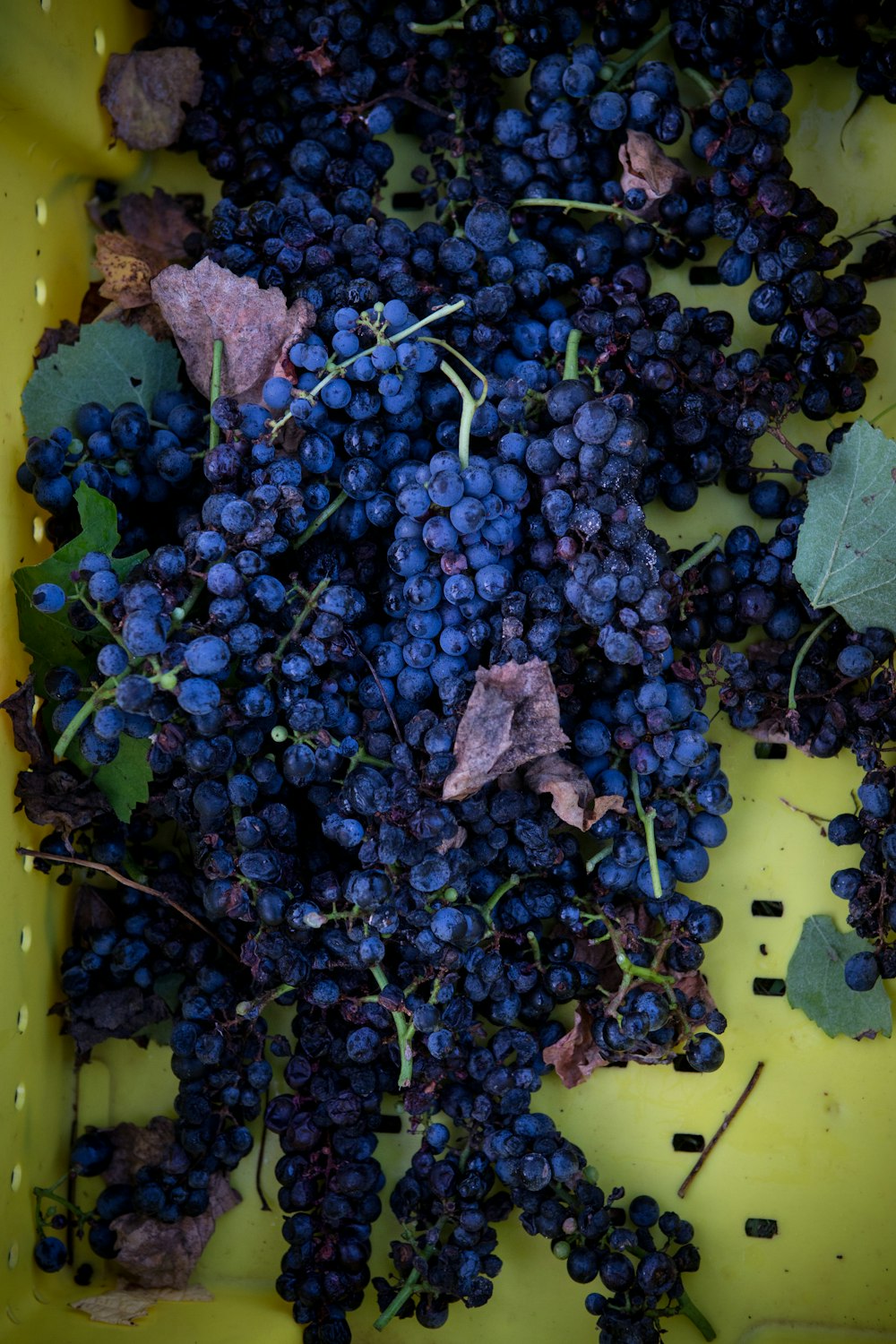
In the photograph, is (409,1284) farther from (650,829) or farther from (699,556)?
(699,556)

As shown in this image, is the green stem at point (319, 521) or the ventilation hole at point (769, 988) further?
the ventilation hole at point (769, 988)

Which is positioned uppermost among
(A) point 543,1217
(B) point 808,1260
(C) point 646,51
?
(C) point 646,51

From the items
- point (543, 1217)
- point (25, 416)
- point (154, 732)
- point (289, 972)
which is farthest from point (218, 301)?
point (543, 1217)

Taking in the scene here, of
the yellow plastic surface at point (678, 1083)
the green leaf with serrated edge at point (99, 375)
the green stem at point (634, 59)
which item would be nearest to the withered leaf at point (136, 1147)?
the yellow plastic surface at point (678, 1083)

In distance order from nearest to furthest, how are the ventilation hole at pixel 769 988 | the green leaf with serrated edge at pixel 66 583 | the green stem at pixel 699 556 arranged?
the green leaf with serrated edge at pixel 66 583 → the green stem at pixel 699 556 → the ventilation hole at pixel 769 988

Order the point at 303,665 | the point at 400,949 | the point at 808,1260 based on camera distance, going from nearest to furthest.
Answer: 1. the point at 303,665
2. the point at 400,949
3. the point at 808,1260

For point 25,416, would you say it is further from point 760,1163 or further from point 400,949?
point 760,1163

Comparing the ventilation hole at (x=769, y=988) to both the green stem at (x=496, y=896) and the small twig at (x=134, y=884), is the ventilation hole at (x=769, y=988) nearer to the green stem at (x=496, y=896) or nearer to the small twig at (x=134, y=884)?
the green stem at (x=496, y=896)
